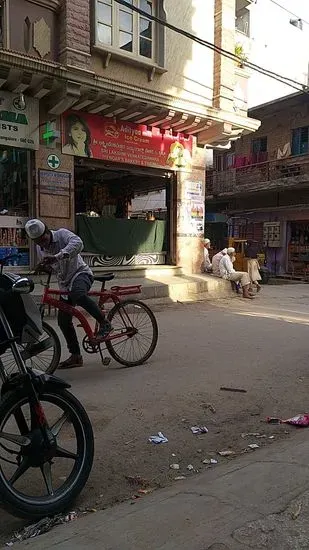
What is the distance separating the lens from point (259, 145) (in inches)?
1042

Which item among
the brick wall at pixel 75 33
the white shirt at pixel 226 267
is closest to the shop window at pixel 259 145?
the white shirt at pixel 226 267

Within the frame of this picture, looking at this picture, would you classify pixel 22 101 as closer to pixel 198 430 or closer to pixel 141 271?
pixel 141 271

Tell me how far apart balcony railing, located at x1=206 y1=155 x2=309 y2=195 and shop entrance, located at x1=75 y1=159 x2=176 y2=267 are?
35.8 feet

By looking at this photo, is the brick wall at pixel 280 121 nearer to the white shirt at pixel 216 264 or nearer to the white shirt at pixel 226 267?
the white shirt at pixel 216 264

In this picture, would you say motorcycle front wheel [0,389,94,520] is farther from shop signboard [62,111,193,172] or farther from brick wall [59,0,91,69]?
brick wall [59,0,91,69]

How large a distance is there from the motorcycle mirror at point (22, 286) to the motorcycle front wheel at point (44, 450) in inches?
22.9

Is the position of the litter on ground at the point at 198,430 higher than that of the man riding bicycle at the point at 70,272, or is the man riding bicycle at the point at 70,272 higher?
the man riding bicycle at the point at 70,272

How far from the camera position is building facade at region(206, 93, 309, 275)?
2358 cm

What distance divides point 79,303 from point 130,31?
29.7 ft

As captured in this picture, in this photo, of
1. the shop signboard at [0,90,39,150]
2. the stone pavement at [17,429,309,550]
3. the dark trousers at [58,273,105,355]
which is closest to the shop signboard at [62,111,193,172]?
the shop signboard at [0,90,39,150]

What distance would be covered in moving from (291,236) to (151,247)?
41.7 feet

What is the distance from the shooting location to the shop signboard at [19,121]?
10219 mm

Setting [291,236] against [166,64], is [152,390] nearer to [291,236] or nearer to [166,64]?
[166,64]

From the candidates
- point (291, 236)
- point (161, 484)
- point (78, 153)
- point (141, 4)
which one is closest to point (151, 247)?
point (78, 153)
